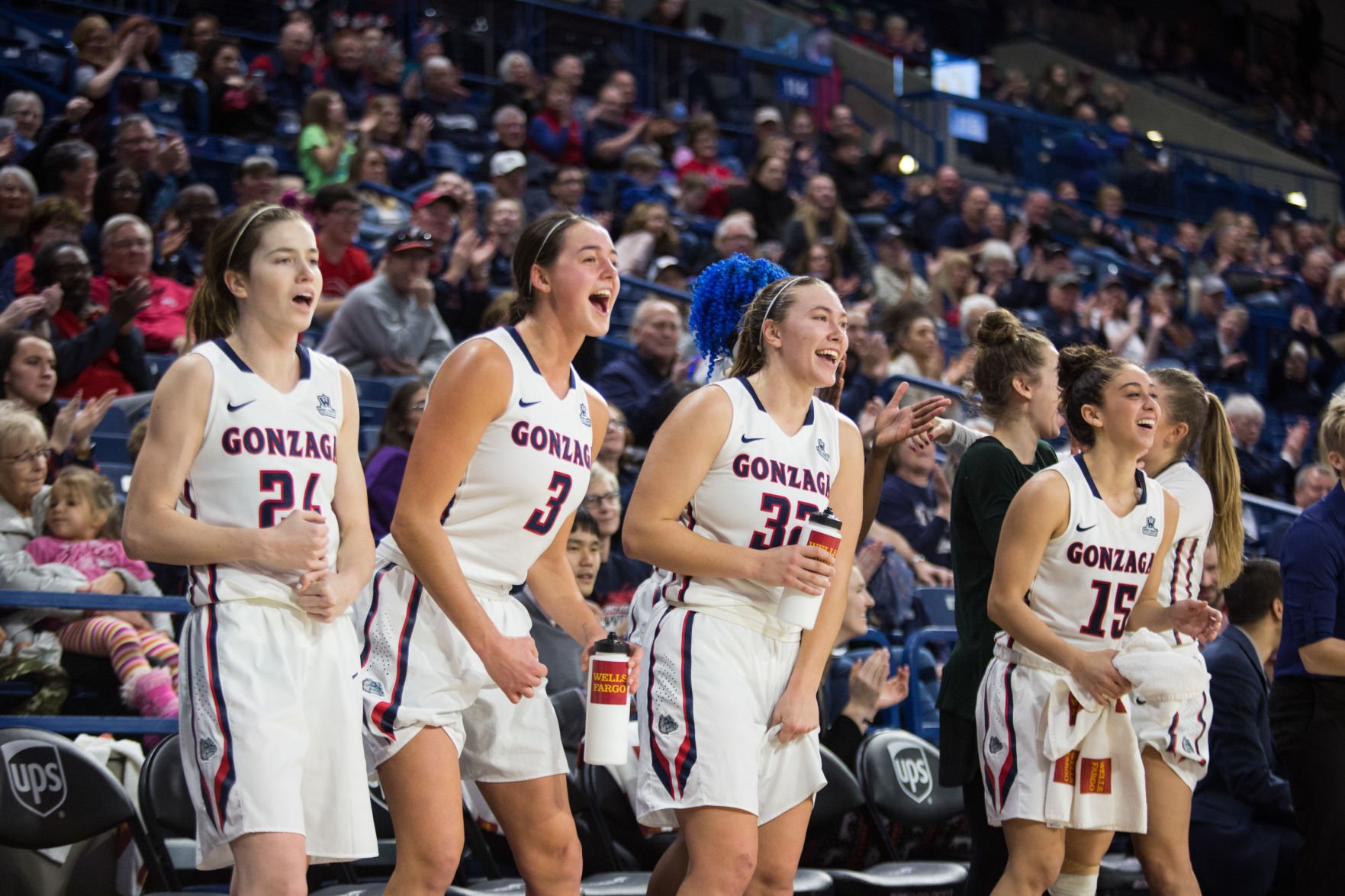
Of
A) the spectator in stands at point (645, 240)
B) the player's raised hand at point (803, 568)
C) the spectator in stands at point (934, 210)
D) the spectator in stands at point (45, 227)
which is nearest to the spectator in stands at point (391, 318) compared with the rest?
the spectator in stands at point (45, 227)

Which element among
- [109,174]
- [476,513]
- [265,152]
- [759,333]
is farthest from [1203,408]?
[265,152]

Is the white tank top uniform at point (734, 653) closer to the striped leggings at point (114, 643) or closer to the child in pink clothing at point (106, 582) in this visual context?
the child in pink clothing at point (106, 582)

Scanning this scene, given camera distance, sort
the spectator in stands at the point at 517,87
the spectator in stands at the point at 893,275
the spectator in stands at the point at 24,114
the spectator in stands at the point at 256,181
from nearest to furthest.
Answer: the spectator in stands at the point at 256,181 → the spectator in stands at the point at 24,114 → the spectator in stands at the point at 893,275 → the spectator in stands at the point at 517,87

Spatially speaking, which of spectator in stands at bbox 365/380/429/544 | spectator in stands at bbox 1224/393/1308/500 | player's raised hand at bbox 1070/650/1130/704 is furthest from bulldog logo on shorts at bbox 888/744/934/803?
spectator in stands at bbox 1224/393/1308/500

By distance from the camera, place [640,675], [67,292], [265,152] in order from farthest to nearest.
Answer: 1. [265,152]
2. [67,292]
3. [640,675]

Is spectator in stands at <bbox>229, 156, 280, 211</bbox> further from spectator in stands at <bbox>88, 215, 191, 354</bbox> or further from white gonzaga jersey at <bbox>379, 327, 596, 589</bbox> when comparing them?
white gonzaga jersey at <bbox>379, 327, 596, 589</bbox>

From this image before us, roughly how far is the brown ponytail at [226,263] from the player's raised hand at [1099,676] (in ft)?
7.43

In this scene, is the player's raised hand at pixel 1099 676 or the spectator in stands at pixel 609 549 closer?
the player's raised hand at pixel 1099 676

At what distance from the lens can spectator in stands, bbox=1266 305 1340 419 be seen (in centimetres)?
1250

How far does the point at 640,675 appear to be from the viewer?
3562 mm

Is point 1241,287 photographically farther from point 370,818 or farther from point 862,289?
point 370,818

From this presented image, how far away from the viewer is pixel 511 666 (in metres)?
3.12

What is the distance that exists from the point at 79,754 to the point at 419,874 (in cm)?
166

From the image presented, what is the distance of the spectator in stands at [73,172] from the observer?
8078 mm
